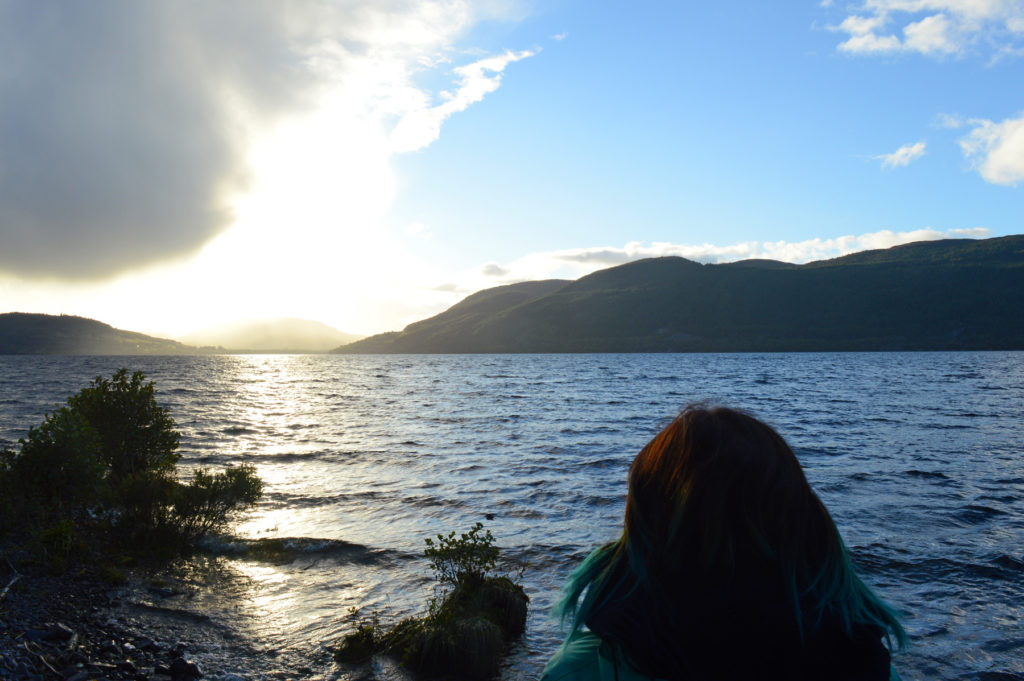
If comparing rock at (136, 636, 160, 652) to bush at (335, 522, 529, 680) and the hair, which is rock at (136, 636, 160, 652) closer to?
bush at (335, 522, 529, 680)

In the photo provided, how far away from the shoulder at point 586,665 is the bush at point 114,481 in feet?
38.7

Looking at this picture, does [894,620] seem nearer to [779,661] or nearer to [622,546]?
[779,661]

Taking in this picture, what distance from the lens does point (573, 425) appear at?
122 ft

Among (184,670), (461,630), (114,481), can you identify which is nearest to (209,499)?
(114,481)

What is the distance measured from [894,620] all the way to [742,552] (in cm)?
61

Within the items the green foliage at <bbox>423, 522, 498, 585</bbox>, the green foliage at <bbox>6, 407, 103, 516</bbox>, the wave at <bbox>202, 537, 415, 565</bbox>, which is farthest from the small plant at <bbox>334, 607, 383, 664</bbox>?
the green foliage at <bbox>6, 407, 103, 516</bbox>

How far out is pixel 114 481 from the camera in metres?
14.0

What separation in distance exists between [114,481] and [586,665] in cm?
1542

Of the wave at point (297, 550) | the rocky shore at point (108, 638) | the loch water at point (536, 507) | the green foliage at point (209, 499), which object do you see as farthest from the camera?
the green foliage at point (209, 499)

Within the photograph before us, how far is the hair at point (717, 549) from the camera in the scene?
186 centimetres

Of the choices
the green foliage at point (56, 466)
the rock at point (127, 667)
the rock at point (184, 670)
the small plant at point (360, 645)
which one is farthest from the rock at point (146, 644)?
the green foliage at point (56, 466)

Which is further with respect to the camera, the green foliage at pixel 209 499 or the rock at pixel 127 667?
the green foliage at pixel 209 499

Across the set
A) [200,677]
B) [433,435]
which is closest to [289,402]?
[433,435]

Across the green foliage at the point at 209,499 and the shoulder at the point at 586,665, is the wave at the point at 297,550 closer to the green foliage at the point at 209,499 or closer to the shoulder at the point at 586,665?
the green foliage at the point at 209,499
